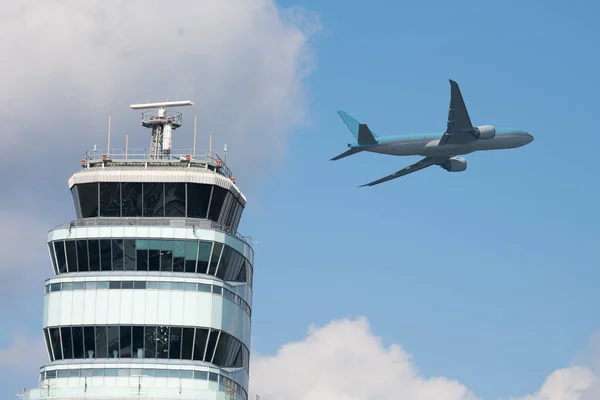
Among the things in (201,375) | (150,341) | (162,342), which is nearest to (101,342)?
(150,341)

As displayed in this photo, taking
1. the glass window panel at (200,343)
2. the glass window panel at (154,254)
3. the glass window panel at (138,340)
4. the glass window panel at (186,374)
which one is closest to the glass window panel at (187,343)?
the glass window panel at (200,343)

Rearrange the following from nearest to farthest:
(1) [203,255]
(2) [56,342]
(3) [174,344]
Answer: (3) [174,344] → (2) [56,342] → (1) [203,255]

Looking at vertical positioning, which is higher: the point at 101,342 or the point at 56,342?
the point at 56,342

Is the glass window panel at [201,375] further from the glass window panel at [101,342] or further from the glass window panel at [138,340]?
the glass window panel at [101,342]

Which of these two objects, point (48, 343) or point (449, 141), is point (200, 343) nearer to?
point (48, 343)

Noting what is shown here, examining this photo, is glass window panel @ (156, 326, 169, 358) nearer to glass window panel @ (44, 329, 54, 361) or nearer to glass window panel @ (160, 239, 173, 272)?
glass window panel @ (160, 239, 173, 272)

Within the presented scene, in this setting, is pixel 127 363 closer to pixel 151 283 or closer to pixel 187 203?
pixel 151 283

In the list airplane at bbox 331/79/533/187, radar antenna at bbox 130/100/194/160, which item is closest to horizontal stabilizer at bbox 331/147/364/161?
airplane at bbox 331/79/533/187
